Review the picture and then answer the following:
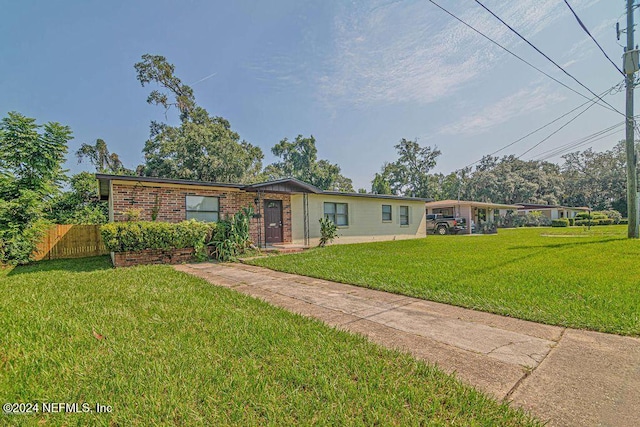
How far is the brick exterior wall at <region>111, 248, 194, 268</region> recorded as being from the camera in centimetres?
804

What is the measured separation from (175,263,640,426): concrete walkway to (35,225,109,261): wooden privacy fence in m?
9.83

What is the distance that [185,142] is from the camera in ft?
69.2

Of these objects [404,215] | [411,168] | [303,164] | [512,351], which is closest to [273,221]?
[404,215]

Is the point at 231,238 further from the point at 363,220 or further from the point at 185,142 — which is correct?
the point at 185,142

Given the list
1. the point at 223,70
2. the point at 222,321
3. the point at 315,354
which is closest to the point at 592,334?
the point at 315,354

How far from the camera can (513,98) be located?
13.6m

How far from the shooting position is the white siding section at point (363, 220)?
1302cm

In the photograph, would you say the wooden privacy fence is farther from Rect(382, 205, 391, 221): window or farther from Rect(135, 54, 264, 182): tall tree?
Rect(382, 205, 391, 221): window

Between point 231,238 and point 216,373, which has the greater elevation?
point 231,238

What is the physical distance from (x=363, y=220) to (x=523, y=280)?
10.0 meters

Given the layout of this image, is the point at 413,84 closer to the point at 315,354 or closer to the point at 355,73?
the point at 355,73

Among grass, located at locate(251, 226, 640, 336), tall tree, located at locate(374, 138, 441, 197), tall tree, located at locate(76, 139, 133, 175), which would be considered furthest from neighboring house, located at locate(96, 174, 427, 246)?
tall tree, located at locate(374, 138, 441, 197)

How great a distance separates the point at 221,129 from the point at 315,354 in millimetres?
22666

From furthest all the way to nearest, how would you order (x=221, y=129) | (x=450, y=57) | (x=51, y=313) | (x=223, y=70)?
(x=221, y=129)
(x=223, y=70)
(x=450, y=57)
(x=51, y=313)
